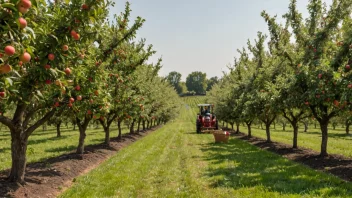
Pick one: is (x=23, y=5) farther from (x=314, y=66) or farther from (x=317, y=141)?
(x=317, y=141)

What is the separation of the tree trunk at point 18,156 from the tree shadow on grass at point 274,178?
21.8 feet

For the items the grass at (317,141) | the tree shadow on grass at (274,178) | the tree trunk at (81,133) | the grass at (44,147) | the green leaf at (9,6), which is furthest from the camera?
the grass at (317,141)

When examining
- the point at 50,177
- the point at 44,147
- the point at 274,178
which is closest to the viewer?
the point at 274,178

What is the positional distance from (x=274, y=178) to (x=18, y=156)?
30.0 ft

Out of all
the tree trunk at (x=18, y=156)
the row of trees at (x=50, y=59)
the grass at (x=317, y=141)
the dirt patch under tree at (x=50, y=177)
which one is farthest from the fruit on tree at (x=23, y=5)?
the grass at (x=317, y=141)

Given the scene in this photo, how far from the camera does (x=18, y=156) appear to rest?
966cm

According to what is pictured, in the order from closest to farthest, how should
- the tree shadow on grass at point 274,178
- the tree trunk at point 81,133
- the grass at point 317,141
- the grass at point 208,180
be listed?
the tree shadow on grass at point 274,178, the grass at point 208,180, the tree trunk at point 81,133, the grass at point 317,141

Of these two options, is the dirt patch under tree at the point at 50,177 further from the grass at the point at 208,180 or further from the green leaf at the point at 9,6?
the green leaf at the point at 9,6

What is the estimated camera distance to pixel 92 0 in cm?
603

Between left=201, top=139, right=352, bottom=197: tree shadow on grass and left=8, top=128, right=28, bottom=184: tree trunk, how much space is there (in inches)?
261

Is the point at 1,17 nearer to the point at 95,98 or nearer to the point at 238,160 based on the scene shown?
the point at 95,98

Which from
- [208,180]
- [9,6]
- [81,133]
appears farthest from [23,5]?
[81,133]

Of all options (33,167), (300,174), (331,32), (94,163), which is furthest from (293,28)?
(33,167)

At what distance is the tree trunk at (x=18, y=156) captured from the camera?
31.3 ft
